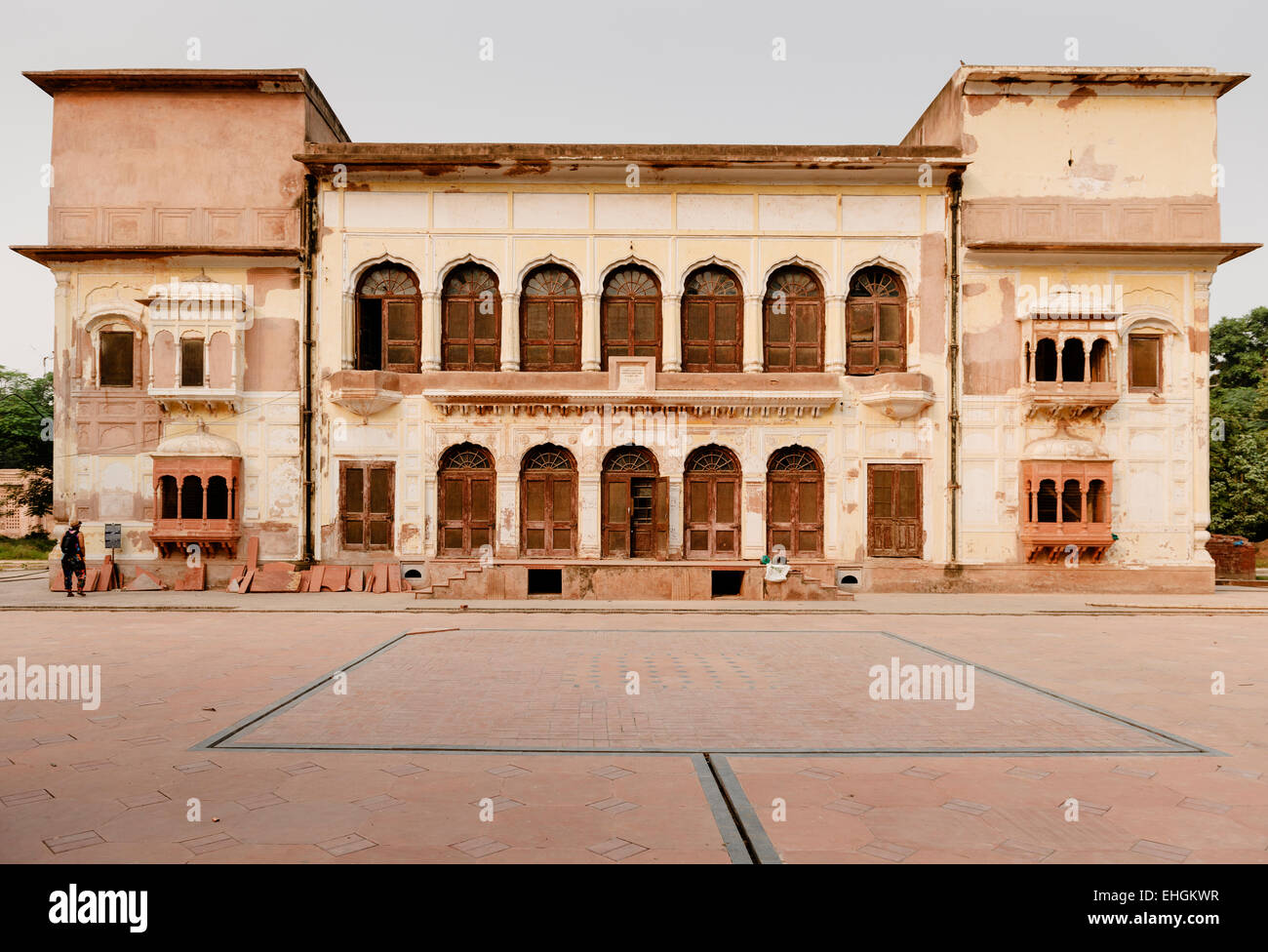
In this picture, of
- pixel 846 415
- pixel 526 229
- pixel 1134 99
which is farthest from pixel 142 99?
pixel 1134 99

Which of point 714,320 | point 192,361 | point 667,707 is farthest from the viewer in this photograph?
point 714,320

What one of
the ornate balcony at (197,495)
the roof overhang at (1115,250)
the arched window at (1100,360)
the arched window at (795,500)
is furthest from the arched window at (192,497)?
the arched window at (1100,360)

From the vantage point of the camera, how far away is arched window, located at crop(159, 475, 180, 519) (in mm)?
18859

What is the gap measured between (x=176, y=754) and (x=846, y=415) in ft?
53.4

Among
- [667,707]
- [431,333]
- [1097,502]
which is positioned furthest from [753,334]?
[667,707]

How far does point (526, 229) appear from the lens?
64.0ft

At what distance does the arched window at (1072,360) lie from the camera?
19.7 metres

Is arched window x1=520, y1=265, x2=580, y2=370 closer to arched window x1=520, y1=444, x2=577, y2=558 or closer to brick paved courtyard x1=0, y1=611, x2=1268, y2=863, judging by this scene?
arched window x1=520, y1=444, x2=577, y2=558

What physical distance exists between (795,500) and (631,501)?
158 inches

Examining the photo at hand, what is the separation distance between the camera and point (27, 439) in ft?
123

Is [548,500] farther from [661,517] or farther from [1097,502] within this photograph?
[1097,502]

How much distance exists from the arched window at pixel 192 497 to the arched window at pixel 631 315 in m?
10.3

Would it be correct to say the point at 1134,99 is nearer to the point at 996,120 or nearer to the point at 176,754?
the point at 996,120

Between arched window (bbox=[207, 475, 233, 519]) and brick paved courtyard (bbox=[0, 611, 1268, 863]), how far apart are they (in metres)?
8.13
